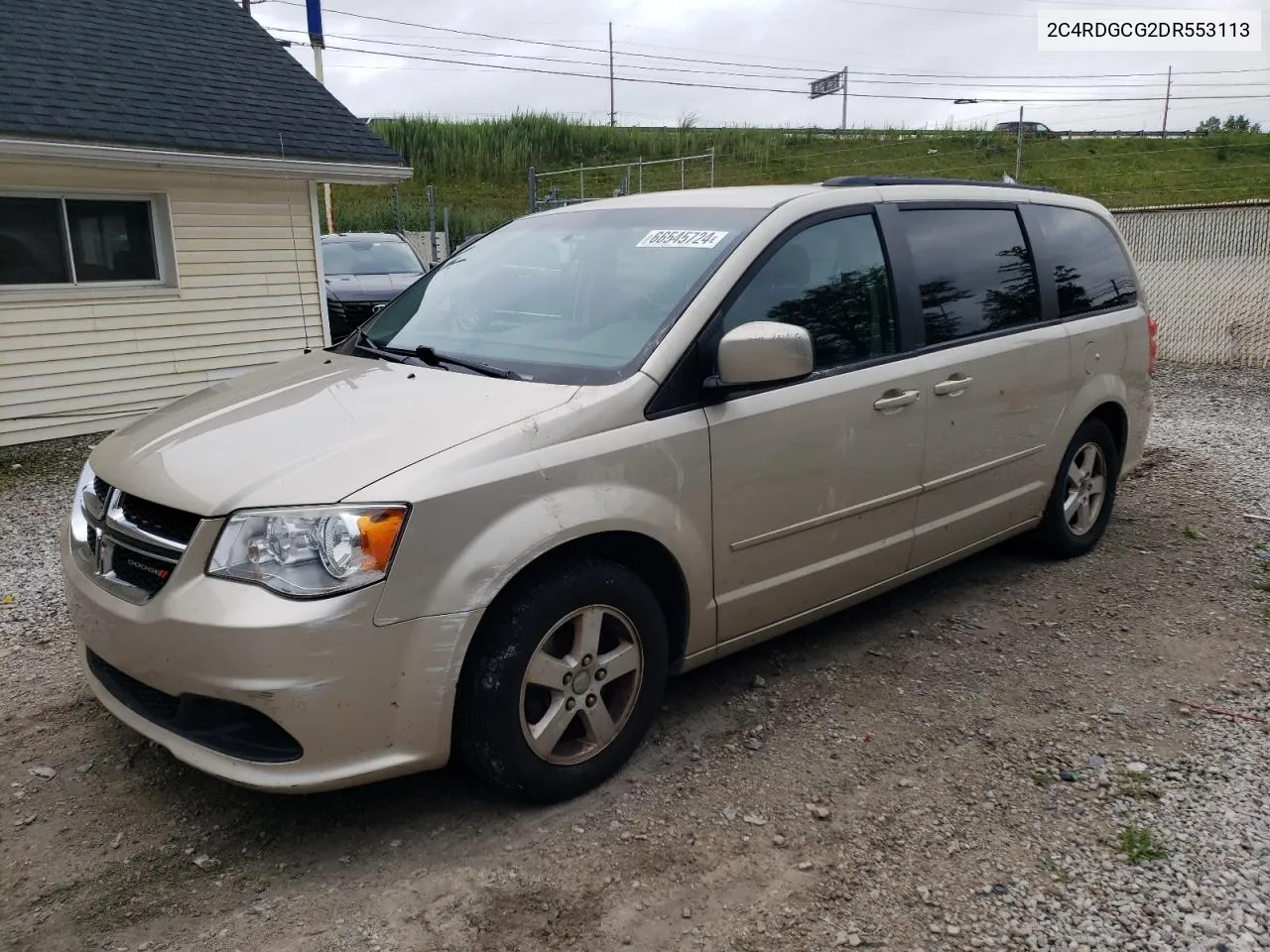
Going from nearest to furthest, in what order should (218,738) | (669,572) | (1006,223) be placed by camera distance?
(218,738) < (669,572) < (1006,223)

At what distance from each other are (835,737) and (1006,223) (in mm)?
2539

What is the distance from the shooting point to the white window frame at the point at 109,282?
8555 mm

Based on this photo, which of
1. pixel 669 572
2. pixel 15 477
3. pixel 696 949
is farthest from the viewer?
pixel 15 477

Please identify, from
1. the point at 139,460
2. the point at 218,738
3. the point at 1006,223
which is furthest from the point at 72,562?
the point at 1006,223

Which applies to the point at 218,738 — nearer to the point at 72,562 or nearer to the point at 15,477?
the point at 72,562

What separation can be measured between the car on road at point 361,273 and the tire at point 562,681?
9.29 meters

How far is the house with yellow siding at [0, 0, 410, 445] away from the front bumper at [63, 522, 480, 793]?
697 centimetres

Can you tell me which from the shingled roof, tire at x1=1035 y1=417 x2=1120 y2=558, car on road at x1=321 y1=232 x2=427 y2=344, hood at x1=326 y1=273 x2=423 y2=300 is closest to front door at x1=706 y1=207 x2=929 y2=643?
tire at x1=1035 y1=417 x2=1120 y2=558

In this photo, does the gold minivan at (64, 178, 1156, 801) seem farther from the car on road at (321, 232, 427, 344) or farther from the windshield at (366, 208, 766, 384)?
the car on road at (321, 232, 427, 344)

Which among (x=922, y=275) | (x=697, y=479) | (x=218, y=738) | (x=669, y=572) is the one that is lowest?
(x=218, y=738)

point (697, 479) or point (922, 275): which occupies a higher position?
point (922, 275)

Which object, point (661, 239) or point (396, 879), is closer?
point (396, 879)

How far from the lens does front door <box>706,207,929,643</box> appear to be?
338cm

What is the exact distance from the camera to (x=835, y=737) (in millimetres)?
3500
